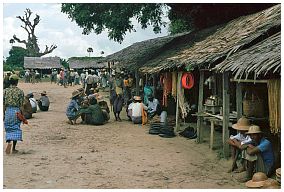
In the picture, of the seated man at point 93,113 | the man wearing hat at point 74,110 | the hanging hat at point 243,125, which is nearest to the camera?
the hanging hat at point 243,125

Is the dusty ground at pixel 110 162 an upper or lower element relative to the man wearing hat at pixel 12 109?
lower

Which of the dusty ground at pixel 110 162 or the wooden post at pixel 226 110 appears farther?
the wooden post at pixel 226 110

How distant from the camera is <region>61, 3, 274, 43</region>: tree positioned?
17422mm

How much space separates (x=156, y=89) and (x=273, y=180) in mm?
11023

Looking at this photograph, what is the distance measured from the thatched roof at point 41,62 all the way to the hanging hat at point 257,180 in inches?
1729

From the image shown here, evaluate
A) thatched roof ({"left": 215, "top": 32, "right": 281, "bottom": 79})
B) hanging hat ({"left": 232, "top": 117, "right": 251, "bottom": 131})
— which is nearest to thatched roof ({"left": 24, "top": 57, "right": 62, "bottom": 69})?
thatched roof ({"left": 215, "top": 32, "right": 281, "bottom": 79})

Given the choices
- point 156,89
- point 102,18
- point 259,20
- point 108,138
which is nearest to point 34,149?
point 108,138

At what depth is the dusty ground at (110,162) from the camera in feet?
21.6

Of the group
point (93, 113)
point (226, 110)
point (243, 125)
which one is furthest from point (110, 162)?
point (93, 113)

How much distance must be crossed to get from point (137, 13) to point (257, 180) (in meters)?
12.8

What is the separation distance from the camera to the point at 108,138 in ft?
35.9

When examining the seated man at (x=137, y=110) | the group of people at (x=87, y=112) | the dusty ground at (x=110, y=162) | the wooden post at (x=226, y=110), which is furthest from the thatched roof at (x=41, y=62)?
the wooden post at (x=226, y=110)

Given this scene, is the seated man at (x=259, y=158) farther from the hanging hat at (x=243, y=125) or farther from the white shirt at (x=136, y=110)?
the white shirt at (x=136, y=110)

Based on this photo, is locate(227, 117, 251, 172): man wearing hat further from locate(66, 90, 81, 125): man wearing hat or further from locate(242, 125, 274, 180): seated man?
locate(66, 90, 81, 125): man wearing hat
